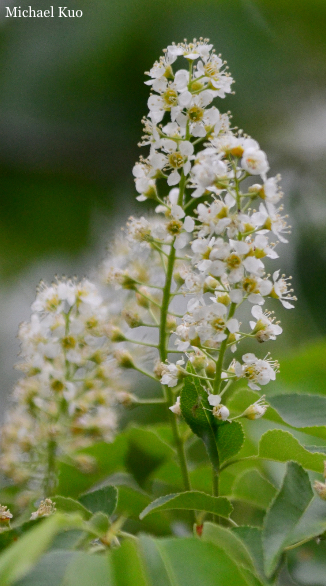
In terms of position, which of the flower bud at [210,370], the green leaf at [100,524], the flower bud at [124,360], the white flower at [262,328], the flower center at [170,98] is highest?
the flower center at [170,98]

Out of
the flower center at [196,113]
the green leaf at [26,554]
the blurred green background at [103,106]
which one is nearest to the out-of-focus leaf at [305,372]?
the flower center at [196,113]

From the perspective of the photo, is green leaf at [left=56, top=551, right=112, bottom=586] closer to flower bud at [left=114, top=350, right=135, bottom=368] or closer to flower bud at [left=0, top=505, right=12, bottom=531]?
flower bud at [left=0, top=505, right=12, bottom=531]

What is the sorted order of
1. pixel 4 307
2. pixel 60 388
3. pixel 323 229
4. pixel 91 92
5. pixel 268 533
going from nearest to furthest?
pixel 268 533 → pixel 60 388 → pixel 323 229 → pixel 4 307 → pixel 91 92

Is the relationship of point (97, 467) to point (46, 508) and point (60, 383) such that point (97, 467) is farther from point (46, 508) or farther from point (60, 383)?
point (46, 508)

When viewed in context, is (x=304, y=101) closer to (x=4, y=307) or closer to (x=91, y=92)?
(x=91, y=92)

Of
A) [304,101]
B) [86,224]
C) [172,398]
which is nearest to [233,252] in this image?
[172,398]

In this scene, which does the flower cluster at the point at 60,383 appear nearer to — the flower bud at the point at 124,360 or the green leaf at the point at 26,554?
the flower bud at the point at 124,360
